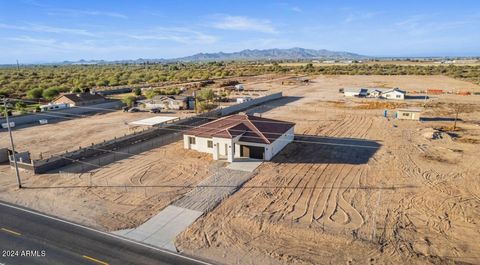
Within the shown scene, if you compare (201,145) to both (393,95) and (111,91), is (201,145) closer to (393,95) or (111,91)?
(111,91)

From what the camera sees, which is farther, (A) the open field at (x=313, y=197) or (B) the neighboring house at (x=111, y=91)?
(B) the neighboring house at (x=111, y=91)

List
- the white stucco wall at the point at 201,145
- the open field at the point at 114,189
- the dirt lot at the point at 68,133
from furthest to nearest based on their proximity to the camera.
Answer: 1. the dirt lot at the point at 68,133
2. the white stucco wall at the point at 201,145
3. the open field at the point at 114,189

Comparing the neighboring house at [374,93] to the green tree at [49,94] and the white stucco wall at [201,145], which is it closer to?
the white stucco wall at [201,145]

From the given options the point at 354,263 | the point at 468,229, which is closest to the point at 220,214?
the point at 354,263

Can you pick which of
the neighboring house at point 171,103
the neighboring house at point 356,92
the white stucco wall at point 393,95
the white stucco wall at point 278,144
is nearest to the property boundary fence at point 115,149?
the white stucco wall at point 278,144

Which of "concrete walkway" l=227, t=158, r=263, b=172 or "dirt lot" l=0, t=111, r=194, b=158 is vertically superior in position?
"dirt lot" l=0, t=111, r=194, b=158

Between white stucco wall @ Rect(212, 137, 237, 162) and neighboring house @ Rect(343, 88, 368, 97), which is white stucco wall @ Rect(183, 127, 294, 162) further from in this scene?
neighboring house @ Rect(343, 88, 368, 97)

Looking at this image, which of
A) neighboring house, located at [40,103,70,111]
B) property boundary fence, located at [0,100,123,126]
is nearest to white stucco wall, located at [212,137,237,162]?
property boundary fence, located at [0,100,123,126]
